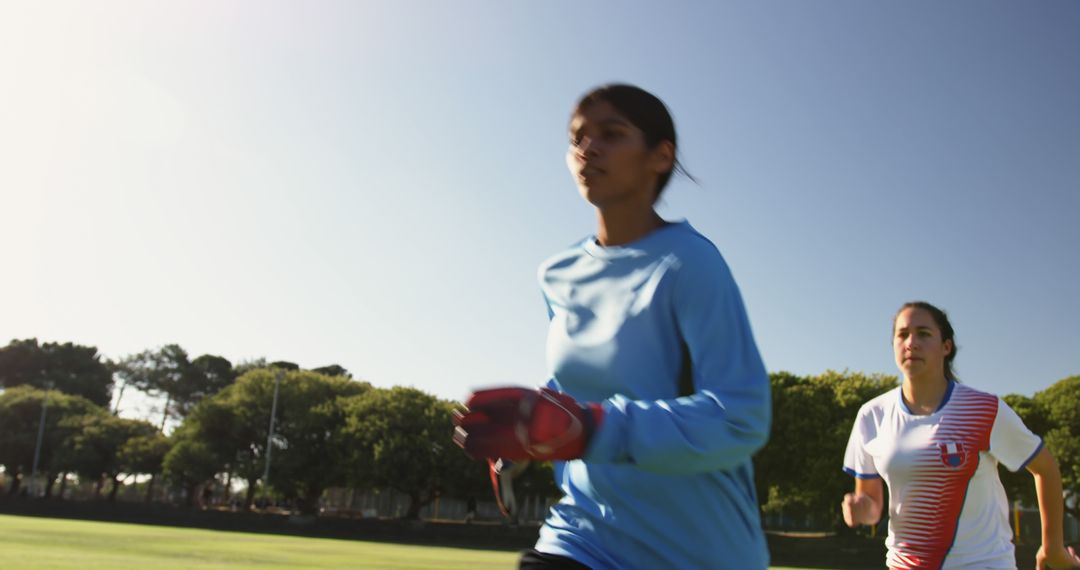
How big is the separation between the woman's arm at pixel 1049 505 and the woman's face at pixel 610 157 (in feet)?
14.7

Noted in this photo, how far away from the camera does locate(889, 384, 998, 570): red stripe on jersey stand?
5.39 metres

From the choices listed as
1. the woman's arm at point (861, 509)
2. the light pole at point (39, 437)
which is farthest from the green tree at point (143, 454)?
the woman's arm at point (861, 509)

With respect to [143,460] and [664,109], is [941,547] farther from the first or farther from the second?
[143,460]

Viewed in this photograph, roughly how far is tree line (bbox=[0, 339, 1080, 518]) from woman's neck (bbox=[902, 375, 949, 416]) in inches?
1770

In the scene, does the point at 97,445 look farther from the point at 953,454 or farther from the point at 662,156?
the point at 662,156

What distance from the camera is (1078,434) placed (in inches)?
2235

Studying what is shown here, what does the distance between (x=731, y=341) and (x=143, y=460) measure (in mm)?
87965

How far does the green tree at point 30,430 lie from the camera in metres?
86.4

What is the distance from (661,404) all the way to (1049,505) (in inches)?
196

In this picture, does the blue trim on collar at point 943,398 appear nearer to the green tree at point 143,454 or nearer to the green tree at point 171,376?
the green tree at point 143,454

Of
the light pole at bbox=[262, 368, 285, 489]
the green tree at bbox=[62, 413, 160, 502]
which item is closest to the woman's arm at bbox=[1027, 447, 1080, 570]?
the light pole at bbox=[262, 368, 285, 489]

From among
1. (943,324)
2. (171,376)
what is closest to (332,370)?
(171,376)

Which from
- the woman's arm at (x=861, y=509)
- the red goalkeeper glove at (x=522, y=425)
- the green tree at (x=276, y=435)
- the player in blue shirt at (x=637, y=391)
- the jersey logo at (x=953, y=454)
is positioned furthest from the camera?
the green tree at (x=276, y=435)

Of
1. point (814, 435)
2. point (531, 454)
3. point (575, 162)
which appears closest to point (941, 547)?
point (575, 162)
